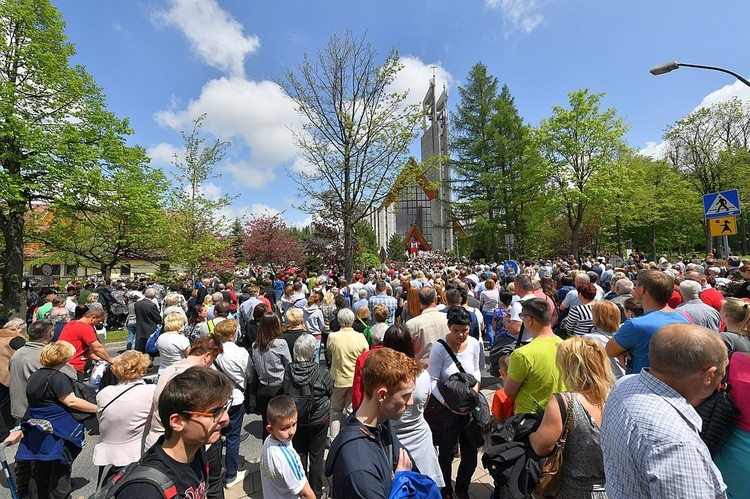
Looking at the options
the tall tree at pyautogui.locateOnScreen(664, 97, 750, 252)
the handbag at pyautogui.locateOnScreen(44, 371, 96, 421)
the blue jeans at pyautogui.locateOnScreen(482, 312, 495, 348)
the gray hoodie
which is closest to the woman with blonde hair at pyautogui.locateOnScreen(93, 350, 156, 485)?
the handbag at pyautogui.locateOnScreen(44, 371, 96, 421)

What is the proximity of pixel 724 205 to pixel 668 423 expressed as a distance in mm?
9396

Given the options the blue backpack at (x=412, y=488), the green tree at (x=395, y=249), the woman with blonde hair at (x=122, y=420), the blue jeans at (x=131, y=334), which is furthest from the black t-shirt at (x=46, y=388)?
the green tree at (x=395, y=249)

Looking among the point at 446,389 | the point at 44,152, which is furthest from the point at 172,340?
the point at 44,152

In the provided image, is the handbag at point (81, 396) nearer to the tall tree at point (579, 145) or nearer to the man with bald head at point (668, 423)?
the man with bald head at point (668, 423)

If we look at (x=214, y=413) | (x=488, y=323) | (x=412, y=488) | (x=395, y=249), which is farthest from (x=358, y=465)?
(x=395, y=249)

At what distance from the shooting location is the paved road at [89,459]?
370 cm

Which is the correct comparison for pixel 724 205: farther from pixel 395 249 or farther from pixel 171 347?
pixel 395 249

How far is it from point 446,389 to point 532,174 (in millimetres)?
26446

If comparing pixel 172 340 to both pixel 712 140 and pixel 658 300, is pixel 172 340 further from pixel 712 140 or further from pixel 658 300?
pixel 712 140

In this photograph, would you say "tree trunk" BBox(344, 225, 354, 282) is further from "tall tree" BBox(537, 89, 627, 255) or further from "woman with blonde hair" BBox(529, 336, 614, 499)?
"tall tree" BBox(537, 89, 627, 255)

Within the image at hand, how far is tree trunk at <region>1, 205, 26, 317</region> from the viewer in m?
13.8

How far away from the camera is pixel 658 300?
10.5 ft

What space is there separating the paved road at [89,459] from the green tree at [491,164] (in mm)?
25184

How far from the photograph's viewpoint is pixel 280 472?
7.82 ft
